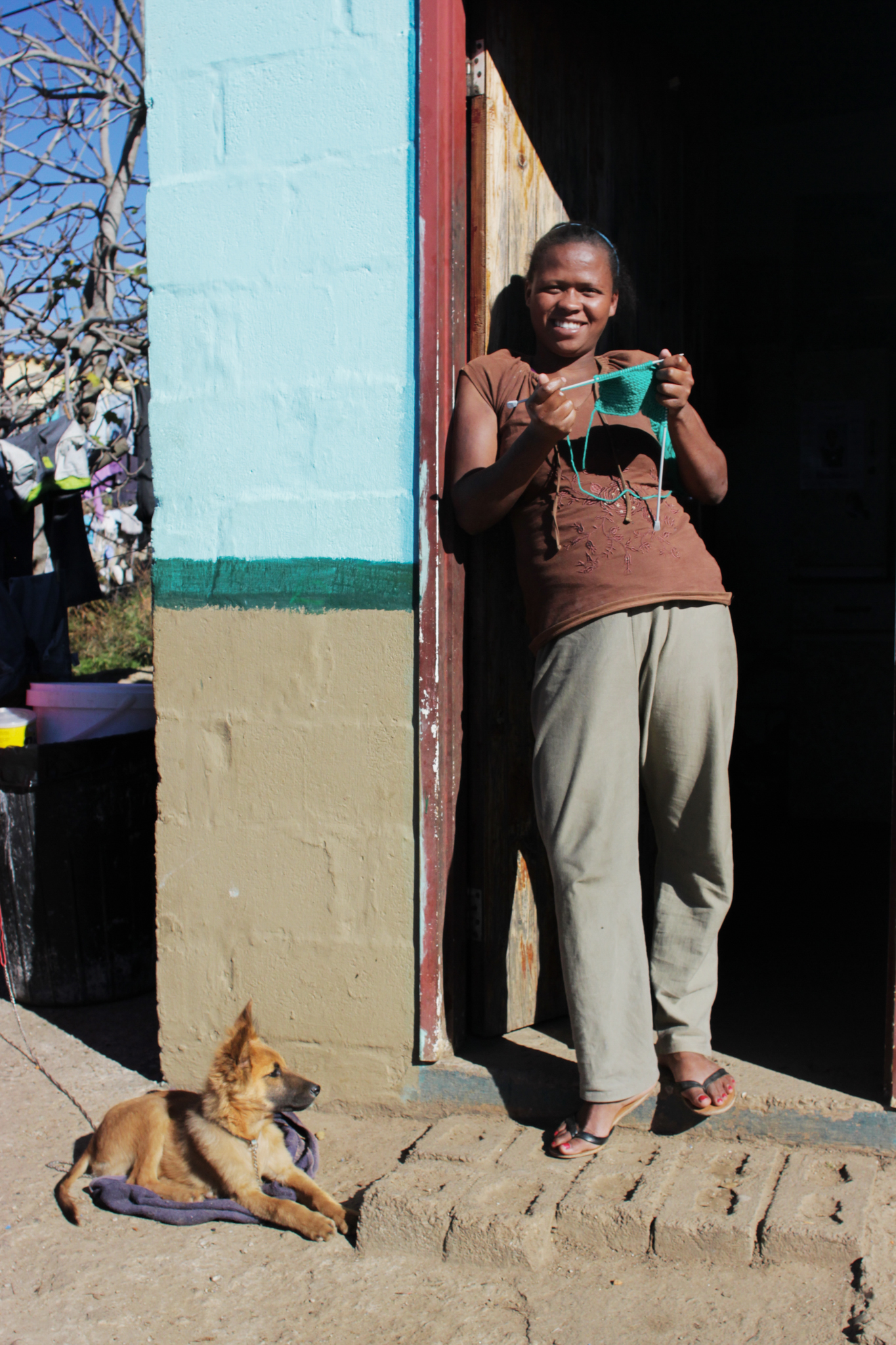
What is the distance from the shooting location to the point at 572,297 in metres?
2.61

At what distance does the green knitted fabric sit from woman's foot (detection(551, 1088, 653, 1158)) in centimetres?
154

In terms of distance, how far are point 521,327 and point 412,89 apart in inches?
26.1

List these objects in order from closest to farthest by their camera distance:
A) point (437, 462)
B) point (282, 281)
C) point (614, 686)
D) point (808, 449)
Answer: point (614, 686), point (437, 462), point (282, 281), point (808, 449)

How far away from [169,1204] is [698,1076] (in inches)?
50.0

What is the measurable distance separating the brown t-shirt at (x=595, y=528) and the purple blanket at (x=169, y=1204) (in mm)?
1421

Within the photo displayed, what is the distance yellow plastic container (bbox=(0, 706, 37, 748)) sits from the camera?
3762 millimetres

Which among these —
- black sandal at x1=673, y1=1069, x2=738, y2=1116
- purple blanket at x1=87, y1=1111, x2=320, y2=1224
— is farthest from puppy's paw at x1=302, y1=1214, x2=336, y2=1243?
black sandal at x1=673, y1=1069, x2=738, y2=1116

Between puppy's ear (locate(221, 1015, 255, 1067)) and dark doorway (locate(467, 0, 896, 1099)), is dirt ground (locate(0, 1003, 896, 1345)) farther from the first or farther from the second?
dark doorway (locate(467, 0, 896, 1099))

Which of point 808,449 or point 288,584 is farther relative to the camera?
point 808,449

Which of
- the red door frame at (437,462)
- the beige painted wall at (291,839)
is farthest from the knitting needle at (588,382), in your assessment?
the beige painted wall at (291,839)

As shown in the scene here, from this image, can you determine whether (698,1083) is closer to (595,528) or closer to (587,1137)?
(587,1137)

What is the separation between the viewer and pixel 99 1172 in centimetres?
262

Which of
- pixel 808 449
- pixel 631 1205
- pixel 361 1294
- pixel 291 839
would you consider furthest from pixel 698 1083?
pixel 808 449

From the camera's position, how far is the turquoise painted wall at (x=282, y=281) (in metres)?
2.70
